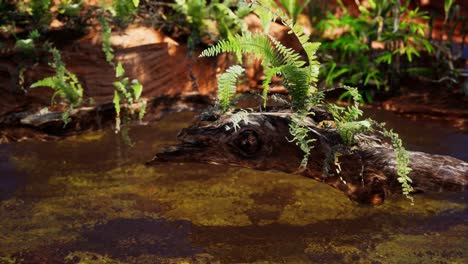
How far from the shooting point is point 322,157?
12.9 feet

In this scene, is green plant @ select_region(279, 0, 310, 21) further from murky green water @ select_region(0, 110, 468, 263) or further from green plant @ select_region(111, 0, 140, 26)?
murky green water @ select_region(0, 110, 468, 263)

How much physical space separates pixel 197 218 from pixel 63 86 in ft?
8.63

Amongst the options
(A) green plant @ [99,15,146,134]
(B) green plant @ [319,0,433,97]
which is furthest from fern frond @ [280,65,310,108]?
(B) green plant @ [319,0,433,97]

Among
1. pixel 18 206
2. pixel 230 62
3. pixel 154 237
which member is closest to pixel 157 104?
pixel 230 62

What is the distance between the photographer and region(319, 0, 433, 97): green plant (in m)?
7.43

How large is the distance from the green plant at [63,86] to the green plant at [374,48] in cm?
371

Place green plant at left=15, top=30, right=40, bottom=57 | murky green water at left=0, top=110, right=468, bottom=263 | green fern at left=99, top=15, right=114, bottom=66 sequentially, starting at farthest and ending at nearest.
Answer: green fern at left=99, top=15, right=114, bottom=66 → green plant at left=15, top=30, right=40, bottom=57 → murky green water at left=0, top=110, right=468, bottom=263

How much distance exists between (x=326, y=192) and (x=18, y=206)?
2675 millimetres

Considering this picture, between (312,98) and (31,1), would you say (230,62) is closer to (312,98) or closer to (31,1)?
(31,1)

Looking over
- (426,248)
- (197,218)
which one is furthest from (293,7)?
(426,248)

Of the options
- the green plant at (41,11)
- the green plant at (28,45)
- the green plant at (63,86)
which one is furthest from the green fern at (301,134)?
the green plant at (41,11)

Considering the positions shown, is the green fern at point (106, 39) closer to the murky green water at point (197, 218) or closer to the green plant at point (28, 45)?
the green plant at point (28, 45)

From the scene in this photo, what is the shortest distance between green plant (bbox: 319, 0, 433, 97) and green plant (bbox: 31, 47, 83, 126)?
3710mm

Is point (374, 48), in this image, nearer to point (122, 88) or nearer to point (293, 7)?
point (293, 7)
